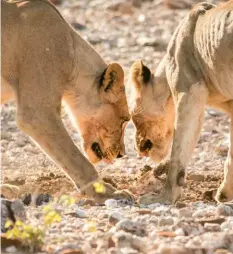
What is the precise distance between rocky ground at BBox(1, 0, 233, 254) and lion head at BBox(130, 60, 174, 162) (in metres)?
0.24

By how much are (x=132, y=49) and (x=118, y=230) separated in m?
9.94

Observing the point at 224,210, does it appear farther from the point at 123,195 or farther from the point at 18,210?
the point at 18,210

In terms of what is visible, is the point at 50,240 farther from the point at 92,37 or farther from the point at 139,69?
the point at 92,37

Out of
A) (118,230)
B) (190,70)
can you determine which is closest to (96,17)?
(190,70)

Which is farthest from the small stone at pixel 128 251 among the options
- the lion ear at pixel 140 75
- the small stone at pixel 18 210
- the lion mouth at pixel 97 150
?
the lion ear at pixel 140 75

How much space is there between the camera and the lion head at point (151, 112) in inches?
408

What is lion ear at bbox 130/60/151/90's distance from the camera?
1041 centimetres

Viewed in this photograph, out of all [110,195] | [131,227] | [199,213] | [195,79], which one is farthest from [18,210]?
[195,79]

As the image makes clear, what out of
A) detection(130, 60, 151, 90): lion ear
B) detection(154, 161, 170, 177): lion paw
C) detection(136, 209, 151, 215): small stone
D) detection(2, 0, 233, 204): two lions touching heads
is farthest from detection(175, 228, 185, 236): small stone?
detection(130, 60, 151, 90): lion ear

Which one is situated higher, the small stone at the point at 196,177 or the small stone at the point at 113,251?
the small stone at the point at 113,251

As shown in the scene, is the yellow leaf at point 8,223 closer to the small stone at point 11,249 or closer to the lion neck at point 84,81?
the small stone at point 11,249

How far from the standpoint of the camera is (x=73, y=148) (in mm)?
9344

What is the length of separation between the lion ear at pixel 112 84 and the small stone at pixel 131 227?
9.19ft

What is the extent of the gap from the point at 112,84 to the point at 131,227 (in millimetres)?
2920
